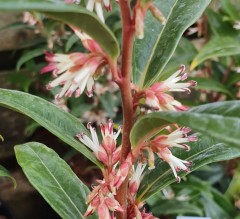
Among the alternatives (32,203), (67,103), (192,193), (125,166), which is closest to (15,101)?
(125,166)

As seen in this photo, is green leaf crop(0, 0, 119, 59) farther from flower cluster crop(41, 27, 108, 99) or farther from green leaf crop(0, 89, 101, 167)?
green leaf crop(0, 89, 101, 167)

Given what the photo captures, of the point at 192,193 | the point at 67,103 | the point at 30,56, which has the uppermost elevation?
the point at 30,56

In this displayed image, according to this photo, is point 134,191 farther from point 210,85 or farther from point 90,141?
point 210,85

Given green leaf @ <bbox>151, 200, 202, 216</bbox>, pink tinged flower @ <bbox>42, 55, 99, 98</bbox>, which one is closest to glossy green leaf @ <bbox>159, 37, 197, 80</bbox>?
green leaf @ <bbox>151, 200, 202, 216</bbox>

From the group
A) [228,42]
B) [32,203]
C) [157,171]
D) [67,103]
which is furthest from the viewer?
[32,203]

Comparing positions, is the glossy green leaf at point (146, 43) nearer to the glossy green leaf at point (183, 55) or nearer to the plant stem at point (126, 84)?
the plant stem at point (126, 84)

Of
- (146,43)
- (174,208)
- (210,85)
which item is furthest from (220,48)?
(146,43)

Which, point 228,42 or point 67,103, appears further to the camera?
point 67,103

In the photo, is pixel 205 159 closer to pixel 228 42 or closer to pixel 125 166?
pixel 125 166
